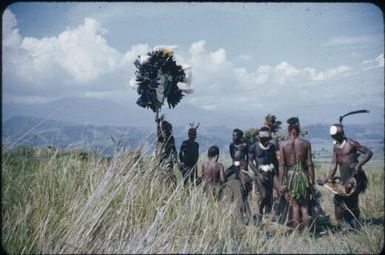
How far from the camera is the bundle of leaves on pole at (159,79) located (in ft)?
16.5

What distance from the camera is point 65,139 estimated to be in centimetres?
510

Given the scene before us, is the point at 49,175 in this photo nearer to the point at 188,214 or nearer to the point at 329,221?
the point at 188,214

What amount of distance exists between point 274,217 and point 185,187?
3.29 feet

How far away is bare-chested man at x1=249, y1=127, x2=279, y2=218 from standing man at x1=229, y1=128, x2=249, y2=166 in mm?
83

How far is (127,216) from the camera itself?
4.21 meters

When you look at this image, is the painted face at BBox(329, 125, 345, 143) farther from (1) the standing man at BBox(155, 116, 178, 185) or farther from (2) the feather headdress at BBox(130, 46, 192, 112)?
(1) the standing man at BBox(155, 116, 178, 185)

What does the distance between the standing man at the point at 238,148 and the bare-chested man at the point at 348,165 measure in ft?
3.32

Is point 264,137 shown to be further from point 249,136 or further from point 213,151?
point 213,151

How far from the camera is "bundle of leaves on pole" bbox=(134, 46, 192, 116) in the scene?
5043 mm

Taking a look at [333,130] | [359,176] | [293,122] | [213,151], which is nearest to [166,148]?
[213,151]

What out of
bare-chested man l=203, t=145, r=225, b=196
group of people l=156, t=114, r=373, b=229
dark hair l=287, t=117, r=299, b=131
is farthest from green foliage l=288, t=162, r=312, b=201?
bare-chested man l=203, t=145, r=225, b=196

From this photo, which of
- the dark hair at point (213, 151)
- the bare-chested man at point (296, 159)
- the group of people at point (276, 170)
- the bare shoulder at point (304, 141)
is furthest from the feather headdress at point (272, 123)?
the dark hair at point (213, 151)

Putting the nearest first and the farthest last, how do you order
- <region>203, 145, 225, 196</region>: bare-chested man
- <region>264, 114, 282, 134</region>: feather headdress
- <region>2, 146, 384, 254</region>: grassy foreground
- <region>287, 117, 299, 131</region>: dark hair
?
<region>2, 146, 384, 254</region>: grassy foreground < <region>287, 117, 299, 131</region>: dark hair < <region>264, 114, 282, 134</region>: feather headdress < <region>203, 145, 225, 196</region>: bare-chested man

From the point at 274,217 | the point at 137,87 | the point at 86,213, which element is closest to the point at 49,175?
the point at 86,213
